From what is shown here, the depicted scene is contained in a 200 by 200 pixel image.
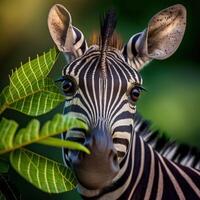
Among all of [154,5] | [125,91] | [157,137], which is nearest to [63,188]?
[125,91]

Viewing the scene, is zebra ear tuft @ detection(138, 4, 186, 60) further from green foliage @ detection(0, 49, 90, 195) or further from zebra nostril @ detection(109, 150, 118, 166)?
green foliage @ detection(0, 49, 90, 195)

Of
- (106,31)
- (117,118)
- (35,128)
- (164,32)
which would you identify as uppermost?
(164,32)

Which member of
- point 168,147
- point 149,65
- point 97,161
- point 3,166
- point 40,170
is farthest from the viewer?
point 149,65

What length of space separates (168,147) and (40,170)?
1.45 meters

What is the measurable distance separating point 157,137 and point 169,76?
3322 millimetres

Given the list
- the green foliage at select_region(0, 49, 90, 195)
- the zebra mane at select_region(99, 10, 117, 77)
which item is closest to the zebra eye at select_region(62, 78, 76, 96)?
the zebra mane at select_region(99, 10, 117, 77)

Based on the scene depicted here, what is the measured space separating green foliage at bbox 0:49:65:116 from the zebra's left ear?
3.21 ft

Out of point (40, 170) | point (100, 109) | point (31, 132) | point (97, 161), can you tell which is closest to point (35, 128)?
point (31, 132)

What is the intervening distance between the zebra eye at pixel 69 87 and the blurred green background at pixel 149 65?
251cm

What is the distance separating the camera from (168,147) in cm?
245

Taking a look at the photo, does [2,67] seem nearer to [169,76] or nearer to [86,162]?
[169,76]

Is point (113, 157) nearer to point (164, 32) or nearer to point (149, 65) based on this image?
point (164, 32)

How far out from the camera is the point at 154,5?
21.7ft

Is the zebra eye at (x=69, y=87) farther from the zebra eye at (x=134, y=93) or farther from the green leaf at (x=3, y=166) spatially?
the green leaf at (x=3, y=166)
